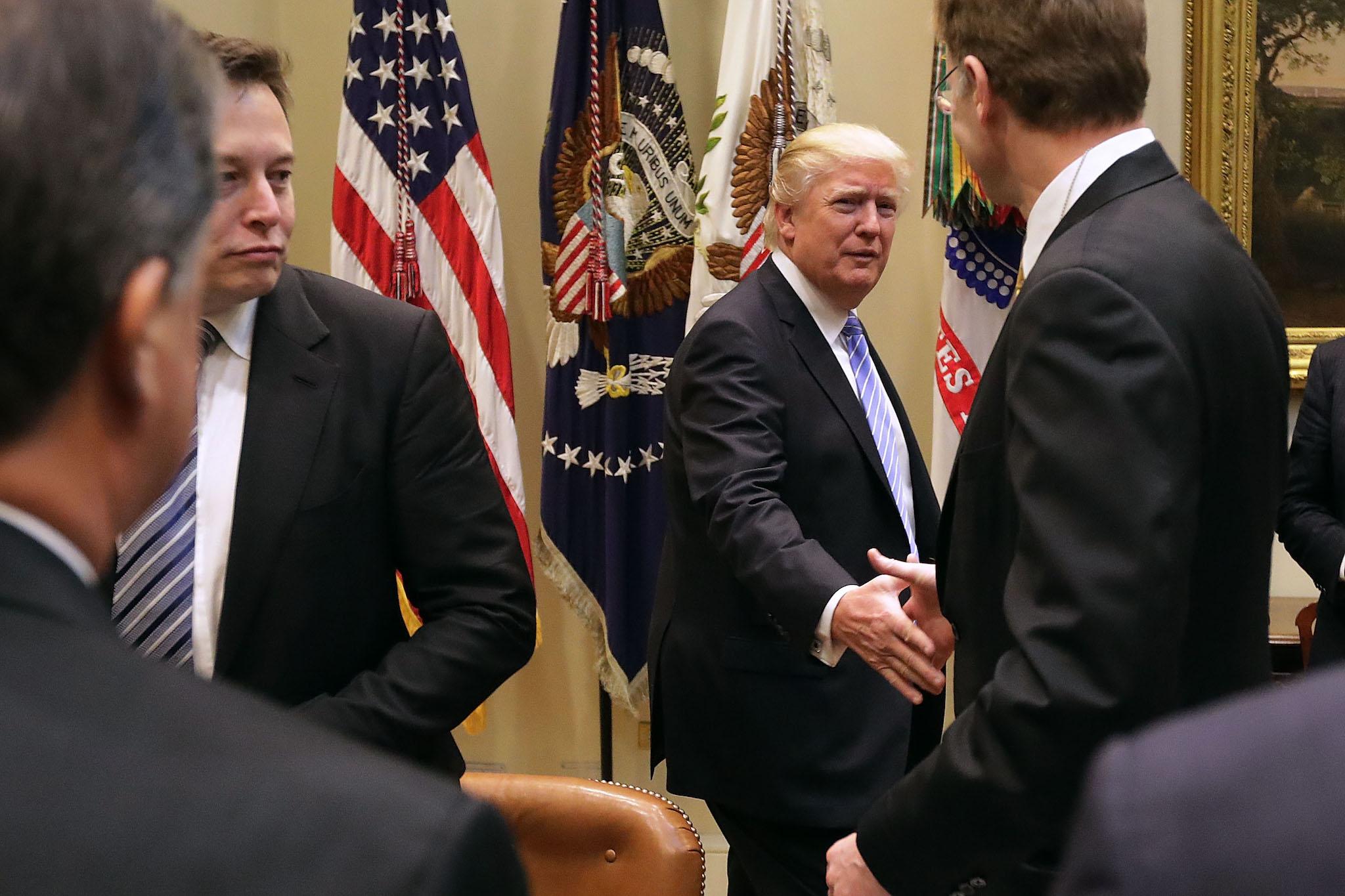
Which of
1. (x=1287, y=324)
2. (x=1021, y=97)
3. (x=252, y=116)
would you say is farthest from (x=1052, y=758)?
(x=1287, y=324)

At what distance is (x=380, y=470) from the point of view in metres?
1.85

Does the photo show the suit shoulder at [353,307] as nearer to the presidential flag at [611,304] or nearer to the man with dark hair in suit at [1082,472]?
the man with dark hair in suit at [1082,472]

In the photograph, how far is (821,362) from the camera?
111 inches

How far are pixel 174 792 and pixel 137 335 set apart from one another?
9.1 inches

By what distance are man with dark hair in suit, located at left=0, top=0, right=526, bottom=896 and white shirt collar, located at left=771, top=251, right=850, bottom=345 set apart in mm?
2277

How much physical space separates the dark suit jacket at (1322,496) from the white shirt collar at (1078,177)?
6.98 feet

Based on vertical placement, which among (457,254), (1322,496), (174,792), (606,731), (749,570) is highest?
(174,792)

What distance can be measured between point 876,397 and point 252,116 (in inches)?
59.4

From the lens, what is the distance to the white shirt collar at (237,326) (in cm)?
186

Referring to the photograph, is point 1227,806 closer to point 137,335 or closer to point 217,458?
point 137,335

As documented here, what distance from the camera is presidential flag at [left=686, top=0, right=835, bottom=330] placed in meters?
3.98

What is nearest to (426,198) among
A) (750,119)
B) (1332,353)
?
(750,119)

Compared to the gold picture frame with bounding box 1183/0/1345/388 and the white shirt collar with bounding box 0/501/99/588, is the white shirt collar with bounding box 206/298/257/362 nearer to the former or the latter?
the white shirt collar with bounding box 0/501/99/588

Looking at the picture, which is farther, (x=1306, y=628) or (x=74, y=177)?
(x=1306, y=628)
